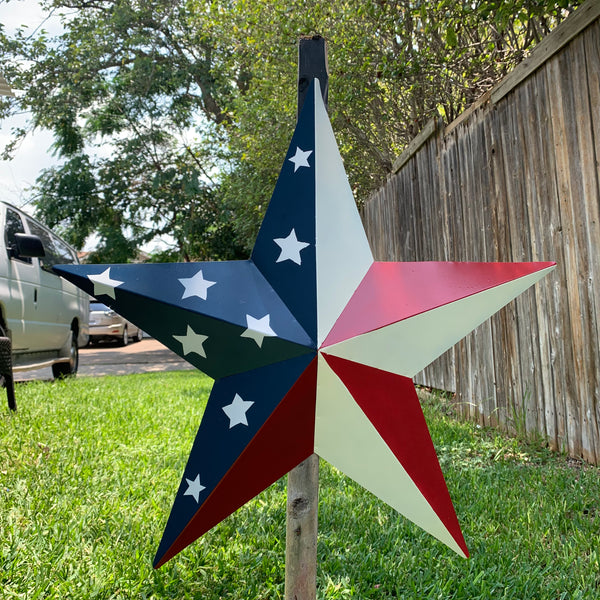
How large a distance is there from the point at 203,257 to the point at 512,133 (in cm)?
1142

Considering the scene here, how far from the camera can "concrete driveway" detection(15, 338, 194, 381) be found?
35.4 ft

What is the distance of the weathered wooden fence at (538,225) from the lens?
2.90 m

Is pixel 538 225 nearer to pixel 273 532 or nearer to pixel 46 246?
pixel 273 532

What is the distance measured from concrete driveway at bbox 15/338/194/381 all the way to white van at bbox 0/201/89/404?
8.73ft

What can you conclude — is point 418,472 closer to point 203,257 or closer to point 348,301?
point 348,301

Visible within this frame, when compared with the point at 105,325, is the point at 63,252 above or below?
above

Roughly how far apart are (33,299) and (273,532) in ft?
14.7

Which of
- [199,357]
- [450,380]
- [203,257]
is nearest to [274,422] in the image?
[199,357]

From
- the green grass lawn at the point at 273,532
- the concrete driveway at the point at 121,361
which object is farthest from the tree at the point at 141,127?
the green grass lawn at the point at 273,532

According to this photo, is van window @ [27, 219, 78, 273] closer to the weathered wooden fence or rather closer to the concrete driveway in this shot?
the concrete driveway

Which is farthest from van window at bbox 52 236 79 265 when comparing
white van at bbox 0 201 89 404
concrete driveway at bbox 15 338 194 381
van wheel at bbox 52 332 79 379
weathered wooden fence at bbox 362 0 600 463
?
weathered wooden fence at bbox 362 0 600 463

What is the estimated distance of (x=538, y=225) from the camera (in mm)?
3330

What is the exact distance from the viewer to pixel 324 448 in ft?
4.73

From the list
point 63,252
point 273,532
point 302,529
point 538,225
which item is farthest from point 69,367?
point 302,529
